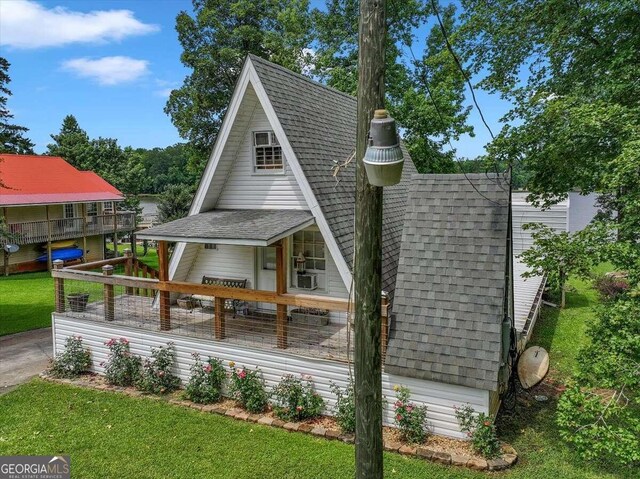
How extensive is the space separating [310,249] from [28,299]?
1480 centimetres

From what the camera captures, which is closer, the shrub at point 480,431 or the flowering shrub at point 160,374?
the shrub at point 480,431

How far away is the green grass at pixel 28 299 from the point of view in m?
15.1

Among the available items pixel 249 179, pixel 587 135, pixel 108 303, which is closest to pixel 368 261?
pixel 587 135

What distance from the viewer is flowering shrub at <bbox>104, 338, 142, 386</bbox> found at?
372 inches

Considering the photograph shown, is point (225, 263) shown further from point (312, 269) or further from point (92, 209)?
point (92, 209)

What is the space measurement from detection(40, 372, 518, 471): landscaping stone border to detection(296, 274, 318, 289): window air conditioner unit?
10.5 ft

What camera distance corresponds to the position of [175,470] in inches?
257

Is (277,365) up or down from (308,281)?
down

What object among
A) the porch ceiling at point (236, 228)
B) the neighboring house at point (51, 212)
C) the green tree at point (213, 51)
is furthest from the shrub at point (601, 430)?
the neighboring house at point (51, 212)

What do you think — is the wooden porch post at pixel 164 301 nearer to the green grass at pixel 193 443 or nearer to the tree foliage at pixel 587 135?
the green grass at pixel 193 443

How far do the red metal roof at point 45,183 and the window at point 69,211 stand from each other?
1461 millimetres

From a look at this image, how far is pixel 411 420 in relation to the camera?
721 centimetres

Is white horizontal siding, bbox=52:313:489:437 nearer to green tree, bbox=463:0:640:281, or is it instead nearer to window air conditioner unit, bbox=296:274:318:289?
window air conditioner unit, bbox=296:274:318:289

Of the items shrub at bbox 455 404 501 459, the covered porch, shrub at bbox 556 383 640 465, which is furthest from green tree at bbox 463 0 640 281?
the covered porch
